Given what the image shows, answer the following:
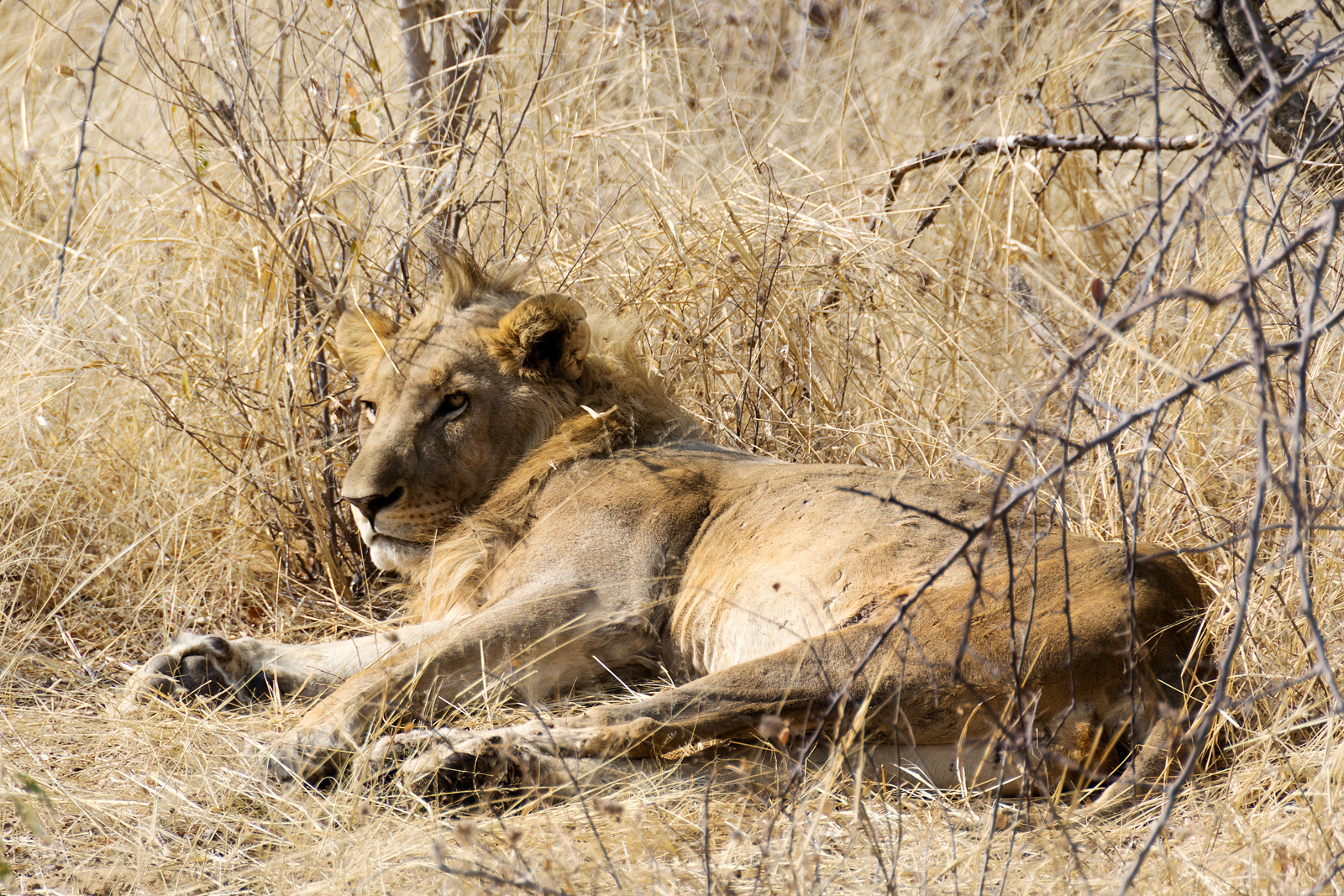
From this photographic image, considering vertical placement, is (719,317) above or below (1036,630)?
above

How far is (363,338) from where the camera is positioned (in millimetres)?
3990

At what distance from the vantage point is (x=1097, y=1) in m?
6.84

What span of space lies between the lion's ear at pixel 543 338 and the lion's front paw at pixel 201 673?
1170mm

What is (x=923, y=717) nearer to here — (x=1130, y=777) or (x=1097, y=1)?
(x=1130, y=777)

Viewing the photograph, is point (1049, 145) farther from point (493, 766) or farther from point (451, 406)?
point (493, 766)

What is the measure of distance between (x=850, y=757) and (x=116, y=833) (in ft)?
5.35

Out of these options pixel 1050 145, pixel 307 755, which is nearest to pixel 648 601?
pixel 307 755

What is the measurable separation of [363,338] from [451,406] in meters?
0.47

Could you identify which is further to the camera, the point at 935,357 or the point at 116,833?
the point at 935,357

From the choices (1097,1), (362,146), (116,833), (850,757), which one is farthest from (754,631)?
(1097,1)

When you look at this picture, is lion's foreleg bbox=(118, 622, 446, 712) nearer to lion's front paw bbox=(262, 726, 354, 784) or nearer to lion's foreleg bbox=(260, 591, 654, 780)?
lion's foreleg bbox=(260, 591, 654, 780)

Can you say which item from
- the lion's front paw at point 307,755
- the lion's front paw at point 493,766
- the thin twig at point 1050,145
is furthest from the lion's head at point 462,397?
the thin twig at point 1050,145

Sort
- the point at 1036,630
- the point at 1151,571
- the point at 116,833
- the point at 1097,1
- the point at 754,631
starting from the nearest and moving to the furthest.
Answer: the point at 116,833
the point at 1036,630
the point at 1151,571
the point at 754,631
the point at 1097,1

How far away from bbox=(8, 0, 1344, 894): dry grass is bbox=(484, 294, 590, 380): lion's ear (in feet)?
2.13
